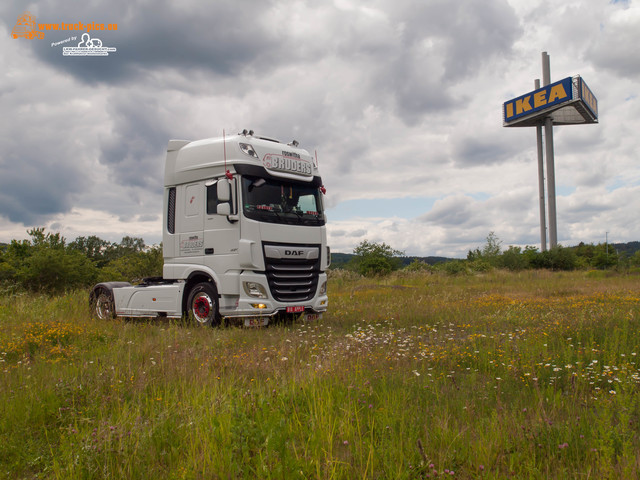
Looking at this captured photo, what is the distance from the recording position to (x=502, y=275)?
29.8 m

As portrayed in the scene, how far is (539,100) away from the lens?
56.4m

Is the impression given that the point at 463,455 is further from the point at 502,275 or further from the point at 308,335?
the point at 502,275

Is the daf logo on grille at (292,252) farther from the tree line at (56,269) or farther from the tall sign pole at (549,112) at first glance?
the tall sign pole at (549,112)

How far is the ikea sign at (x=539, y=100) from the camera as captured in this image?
2092 inches

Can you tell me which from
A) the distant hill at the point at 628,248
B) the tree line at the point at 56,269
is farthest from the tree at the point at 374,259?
the distant hill at the point at 628,248

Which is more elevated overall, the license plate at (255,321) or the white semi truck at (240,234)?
the white semi truck at (240,234)

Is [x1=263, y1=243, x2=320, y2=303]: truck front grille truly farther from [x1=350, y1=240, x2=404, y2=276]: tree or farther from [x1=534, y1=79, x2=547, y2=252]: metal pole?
[x1=534, y1=79, x2=547, y2=252]: metal pole

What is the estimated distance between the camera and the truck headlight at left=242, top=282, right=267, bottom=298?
9250mm

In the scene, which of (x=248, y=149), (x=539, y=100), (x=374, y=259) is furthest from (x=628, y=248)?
(x=248, y=149)

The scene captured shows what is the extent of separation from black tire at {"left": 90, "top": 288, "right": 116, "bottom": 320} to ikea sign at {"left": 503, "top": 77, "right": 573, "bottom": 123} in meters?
56.3

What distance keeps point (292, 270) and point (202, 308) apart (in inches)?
85.5

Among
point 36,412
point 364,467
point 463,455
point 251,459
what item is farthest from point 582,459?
point 36,412

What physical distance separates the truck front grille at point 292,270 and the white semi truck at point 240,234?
0.07 ft

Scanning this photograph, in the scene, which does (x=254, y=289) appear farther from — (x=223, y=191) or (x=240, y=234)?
(x=223, y=191)
